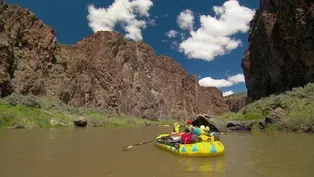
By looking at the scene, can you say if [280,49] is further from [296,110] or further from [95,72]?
[95,72]

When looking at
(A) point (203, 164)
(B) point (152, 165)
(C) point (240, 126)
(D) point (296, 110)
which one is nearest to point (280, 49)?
A: (D) point (296, 110)

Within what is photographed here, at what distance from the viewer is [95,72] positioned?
78.2m

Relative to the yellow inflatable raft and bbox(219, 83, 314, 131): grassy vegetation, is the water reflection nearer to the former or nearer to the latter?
the yellow inflatable raft

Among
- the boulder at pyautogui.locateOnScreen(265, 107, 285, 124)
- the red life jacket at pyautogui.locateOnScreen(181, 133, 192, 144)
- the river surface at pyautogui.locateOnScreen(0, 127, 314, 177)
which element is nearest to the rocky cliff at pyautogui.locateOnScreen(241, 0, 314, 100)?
the boulder at pyautogui.locateOnScreen(265, 107, 285, 124)

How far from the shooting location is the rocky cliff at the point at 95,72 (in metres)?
51.6

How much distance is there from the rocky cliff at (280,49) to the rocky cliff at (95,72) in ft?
114

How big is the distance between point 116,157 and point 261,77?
4806cm

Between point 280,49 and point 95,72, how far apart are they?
45490 millimetres

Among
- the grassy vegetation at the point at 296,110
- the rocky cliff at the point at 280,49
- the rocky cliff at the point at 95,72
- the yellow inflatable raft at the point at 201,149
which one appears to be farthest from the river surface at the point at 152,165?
the rocky cliff at the point at 95,72

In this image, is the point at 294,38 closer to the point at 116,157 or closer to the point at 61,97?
the point at 116,157

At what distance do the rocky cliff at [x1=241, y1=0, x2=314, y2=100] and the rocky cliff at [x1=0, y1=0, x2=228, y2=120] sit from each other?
114 ft

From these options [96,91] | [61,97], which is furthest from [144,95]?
[61,97]

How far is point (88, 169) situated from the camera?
30.4 ft

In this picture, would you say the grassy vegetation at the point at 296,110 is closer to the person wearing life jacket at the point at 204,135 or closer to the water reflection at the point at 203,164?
the person wearing life jacket at the point at 204,135
